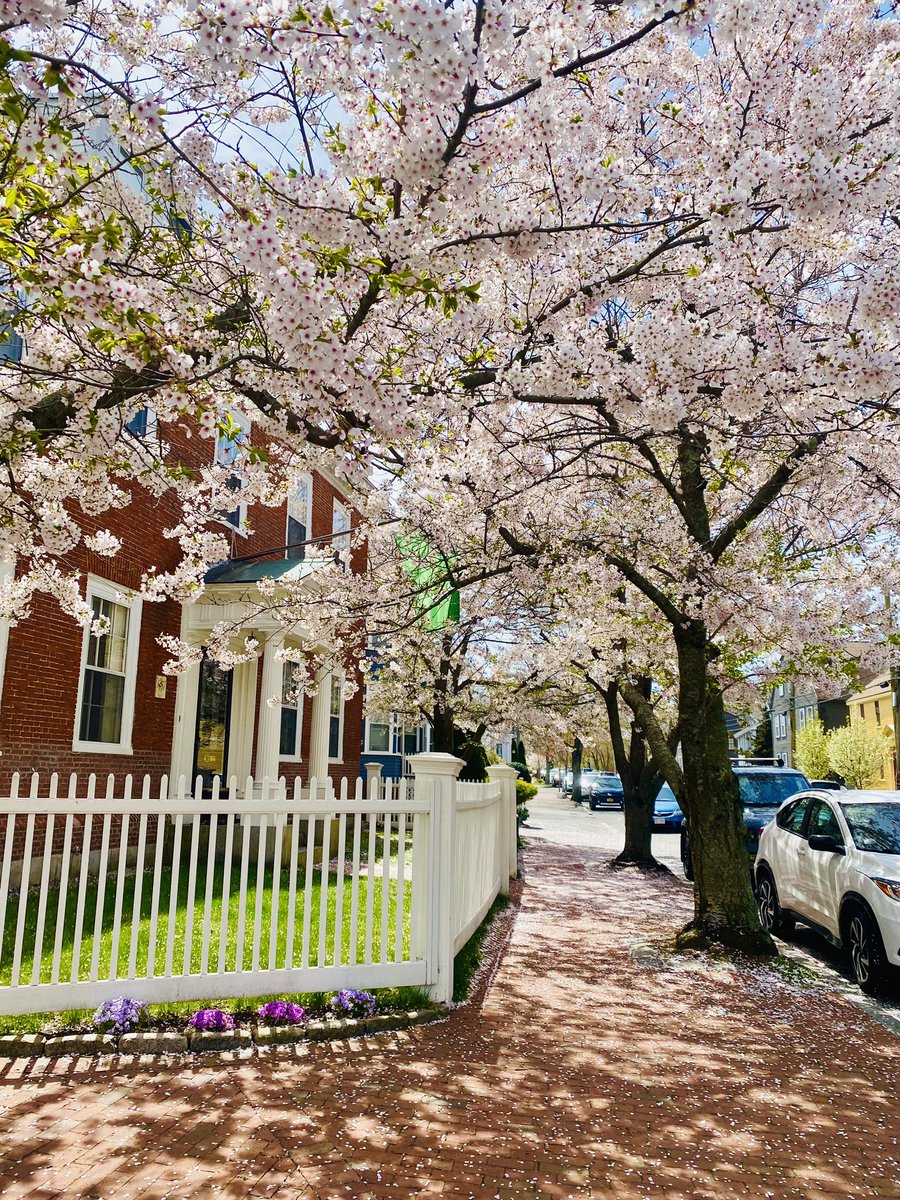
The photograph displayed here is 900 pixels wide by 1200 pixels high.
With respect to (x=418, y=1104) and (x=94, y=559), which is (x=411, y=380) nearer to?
(x=418, y=1104)

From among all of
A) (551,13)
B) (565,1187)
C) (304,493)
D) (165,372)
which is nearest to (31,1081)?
(565,1187)

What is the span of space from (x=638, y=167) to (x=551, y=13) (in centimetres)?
252

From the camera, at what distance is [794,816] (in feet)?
30.1

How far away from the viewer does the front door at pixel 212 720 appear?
1334 centimetres

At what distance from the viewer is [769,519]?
11.4 meters

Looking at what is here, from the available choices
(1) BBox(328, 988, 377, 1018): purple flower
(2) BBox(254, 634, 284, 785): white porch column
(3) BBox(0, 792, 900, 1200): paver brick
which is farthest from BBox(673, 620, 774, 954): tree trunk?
(2) BBox(254, 634, 284, 785): white porch column

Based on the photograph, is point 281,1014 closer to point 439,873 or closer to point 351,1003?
point 351,1003

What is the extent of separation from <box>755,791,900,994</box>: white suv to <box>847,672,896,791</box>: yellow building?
29696 mm

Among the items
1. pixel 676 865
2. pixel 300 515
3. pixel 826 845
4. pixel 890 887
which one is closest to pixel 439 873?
pixel 890 887

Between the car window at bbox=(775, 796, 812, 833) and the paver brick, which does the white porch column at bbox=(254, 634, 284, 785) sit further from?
the paver brick

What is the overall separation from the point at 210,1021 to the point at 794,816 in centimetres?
644

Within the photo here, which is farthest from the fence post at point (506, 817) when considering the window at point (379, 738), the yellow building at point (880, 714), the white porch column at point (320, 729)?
the yellow building at point (880, 714)

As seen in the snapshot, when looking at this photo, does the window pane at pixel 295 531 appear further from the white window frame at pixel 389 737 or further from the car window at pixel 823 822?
the car window at pixel 823 822

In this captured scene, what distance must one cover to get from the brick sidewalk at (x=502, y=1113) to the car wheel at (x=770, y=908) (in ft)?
9.40
